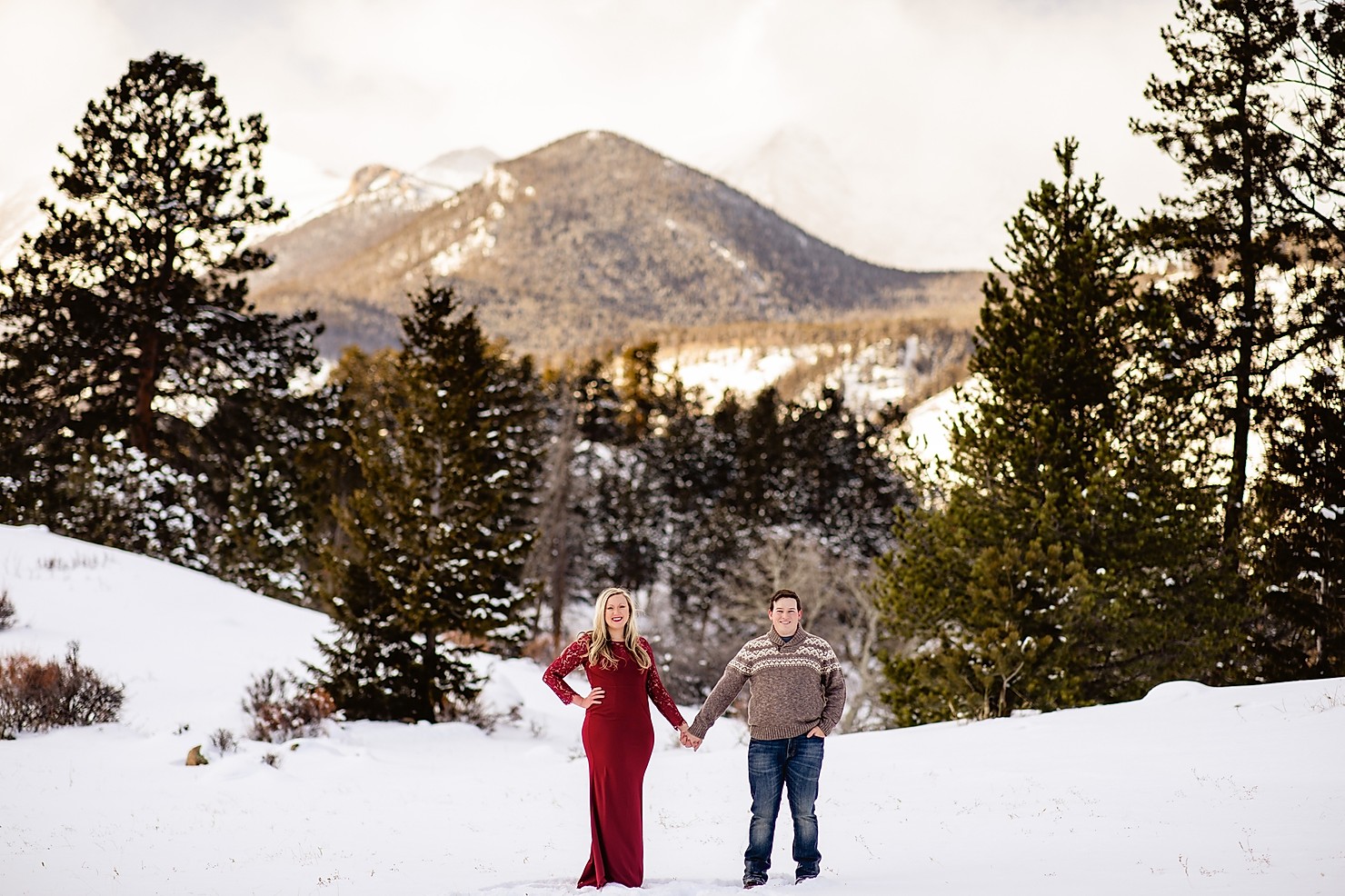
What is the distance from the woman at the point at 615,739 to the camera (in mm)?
5738

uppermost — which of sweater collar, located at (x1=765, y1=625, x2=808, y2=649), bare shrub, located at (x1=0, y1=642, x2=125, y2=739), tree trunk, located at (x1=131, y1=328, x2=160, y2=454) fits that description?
tree trunk, located at (x1=131, y1=328, x2=160, y2=454)

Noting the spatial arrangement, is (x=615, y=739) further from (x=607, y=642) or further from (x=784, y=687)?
(x=784, y=687)

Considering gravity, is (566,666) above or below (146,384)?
below

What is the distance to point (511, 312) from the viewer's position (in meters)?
187

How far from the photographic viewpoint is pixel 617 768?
18.9ft

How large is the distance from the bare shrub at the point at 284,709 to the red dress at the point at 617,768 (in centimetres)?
751

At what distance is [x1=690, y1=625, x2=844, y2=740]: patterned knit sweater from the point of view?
226 inches

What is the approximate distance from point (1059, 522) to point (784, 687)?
822 cm

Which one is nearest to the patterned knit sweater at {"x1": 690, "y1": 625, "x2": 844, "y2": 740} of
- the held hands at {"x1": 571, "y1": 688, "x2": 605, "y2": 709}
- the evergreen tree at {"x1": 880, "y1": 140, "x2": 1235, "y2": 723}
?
the held hands at {"x1": 571, "y1": 688, "x2": 605, "y2": 709}

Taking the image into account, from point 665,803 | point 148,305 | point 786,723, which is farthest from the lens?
point 148,305

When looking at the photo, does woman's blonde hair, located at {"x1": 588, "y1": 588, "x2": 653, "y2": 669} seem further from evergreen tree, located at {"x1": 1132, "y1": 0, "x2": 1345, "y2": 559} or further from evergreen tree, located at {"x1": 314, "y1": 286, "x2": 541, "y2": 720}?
evergreen tree, located at {"x1": 1132, "y1": 0, "x2": 1345, "y2": 559}

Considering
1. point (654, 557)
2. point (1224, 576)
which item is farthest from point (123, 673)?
point (654, 557)

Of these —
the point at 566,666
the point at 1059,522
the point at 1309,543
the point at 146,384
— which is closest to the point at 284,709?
the point at 566,666

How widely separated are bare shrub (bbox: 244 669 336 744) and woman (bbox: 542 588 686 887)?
24.7ft
